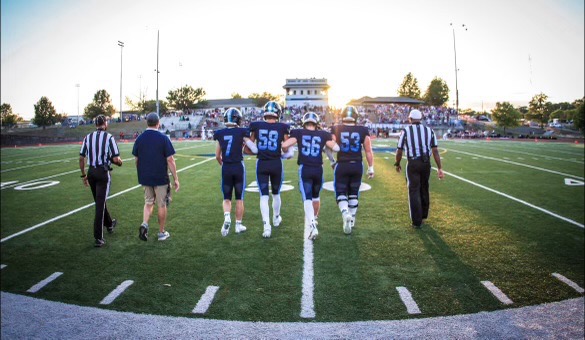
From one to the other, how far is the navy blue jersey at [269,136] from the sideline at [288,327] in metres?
2.76

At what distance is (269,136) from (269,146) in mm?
181

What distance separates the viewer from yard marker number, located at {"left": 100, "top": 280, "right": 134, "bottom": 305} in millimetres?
4266

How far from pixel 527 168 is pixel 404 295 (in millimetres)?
14476

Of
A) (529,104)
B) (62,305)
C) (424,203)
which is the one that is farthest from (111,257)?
(529,104)

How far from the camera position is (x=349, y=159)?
254 inches

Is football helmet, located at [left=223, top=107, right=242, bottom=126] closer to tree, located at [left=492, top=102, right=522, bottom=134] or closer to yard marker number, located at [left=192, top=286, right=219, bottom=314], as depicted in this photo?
yard marker number, located at [left=192, top=286, right=219, bottom=314]

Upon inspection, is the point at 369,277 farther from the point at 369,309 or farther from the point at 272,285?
the point at 272,285

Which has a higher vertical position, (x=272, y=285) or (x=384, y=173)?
(x=384, y=173)

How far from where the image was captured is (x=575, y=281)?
4.79 meters

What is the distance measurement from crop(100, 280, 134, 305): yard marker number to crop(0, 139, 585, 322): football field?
0.01m

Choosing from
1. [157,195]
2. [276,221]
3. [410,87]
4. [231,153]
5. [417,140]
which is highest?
[410,87]

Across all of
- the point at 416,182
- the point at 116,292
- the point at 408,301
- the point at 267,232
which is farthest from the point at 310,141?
the point at 116,292

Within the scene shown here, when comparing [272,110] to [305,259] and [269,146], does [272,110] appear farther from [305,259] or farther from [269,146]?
[305,259]

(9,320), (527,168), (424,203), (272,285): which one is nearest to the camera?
(9,320)
